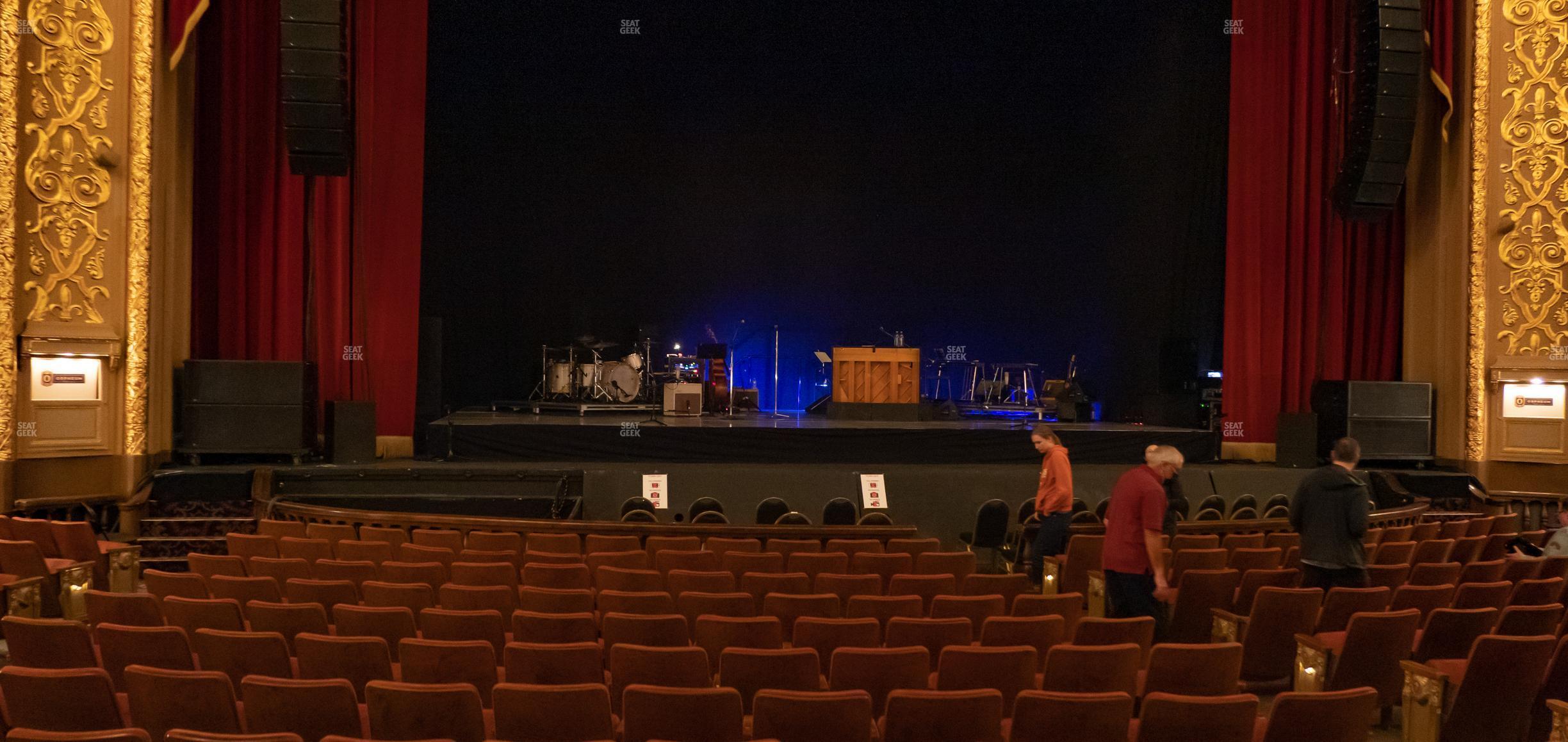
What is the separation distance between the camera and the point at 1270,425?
13.1 metres

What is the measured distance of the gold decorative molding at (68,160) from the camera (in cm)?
929

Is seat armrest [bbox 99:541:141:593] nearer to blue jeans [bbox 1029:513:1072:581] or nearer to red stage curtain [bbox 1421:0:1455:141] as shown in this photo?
blue jeans [bbox 1029:513:1072:581]

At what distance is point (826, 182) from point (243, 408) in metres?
8.95

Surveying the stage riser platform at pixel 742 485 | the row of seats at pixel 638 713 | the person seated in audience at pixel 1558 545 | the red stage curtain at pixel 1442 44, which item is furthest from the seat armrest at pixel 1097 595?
the red stage curtain at pixel 1442 44

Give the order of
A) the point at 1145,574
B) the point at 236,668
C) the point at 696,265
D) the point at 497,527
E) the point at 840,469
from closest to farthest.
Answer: the point at 236,668, the point at 1145,574, the point at 497,527, the point at 840,469, the point at 696,265

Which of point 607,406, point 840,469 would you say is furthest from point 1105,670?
point 607,406

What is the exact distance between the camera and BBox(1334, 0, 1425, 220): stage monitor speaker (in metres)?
10.8

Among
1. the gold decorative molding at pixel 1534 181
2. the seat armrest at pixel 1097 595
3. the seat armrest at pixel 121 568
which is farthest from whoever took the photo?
the gold decorative molding at pixel 1534 181

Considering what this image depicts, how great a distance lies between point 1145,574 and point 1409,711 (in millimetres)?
1705

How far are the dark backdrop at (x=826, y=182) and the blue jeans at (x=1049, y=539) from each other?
737 cm

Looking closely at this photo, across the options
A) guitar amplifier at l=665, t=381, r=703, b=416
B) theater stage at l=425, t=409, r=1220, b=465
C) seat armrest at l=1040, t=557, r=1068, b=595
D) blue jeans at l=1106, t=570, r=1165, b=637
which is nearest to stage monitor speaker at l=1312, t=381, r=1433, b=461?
theater stage at l=425, t=409, r=1220, b=465

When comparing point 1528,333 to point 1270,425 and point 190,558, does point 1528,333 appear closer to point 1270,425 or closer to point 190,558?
point 1270,425

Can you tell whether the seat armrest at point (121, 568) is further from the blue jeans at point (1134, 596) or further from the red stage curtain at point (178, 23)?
the blue jeans at point (1134, 596)

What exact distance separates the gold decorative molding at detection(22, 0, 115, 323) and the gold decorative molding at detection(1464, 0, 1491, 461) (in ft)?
45.1
